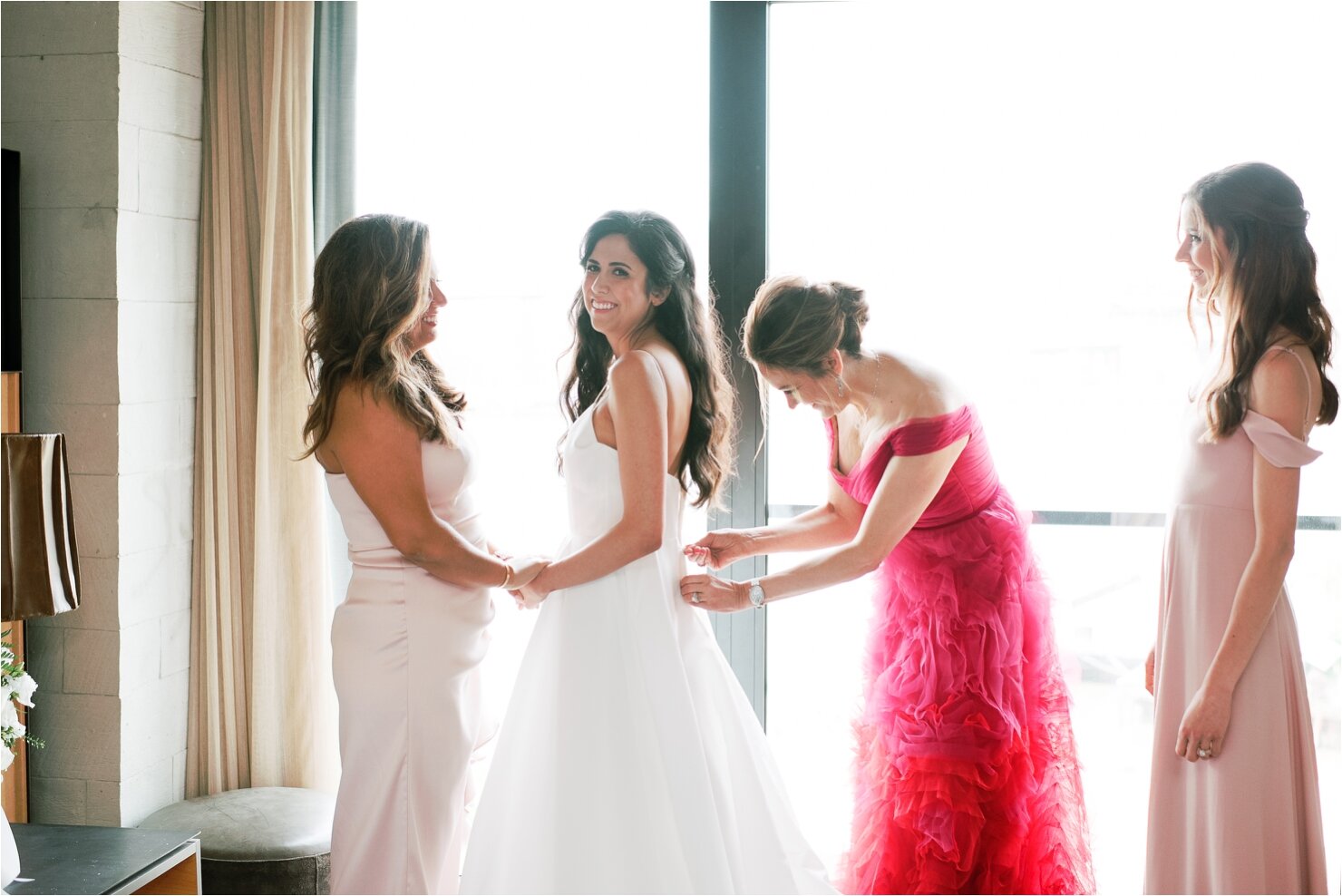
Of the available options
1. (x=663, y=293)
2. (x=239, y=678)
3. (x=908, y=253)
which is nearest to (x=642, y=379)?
(x=663, y=293)

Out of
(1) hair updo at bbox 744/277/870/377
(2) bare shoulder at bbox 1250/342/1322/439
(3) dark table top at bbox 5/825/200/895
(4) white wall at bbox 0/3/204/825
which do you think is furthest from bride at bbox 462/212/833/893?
(4) white wall at bbox 0/3/204/825

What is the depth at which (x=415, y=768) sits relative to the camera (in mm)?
2059

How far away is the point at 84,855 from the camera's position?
2.13 m

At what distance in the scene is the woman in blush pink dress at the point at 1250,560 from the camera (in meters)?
1.93

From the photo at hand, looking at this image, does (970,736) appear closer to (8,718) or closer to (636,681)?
(636,681)

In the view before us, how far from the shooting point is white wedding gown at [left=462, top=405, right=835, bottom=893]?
2033mm

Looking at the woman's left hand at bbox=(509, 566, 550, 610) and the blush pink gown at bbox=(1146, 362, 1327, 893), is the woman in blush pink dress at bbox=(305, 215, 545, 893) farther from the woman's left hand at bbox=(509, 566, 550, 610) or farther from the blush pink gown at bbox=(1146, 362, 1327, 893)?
the blush pink gown at bbox=(1146, 362, 1327, 893)

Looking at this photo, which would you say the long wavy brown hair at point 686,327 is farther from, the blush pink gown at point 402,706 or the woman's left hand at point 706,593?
the blush pink gown at point 402,706

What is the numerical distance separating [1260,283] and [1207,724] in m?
0.81

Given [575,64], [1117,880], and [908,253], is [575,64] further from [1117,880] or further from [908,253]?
[1117,880]

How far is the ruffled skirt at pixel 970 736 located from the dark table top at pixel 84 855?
1.42 metres

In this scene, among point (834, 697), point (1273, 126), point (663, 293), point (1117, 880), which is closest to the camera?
point (663, 293)

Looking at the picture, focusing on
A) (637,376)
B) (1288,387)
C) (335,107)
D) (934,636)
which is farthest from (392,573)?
(1288,387)

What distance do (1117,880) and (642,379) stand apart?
1.89 meters
